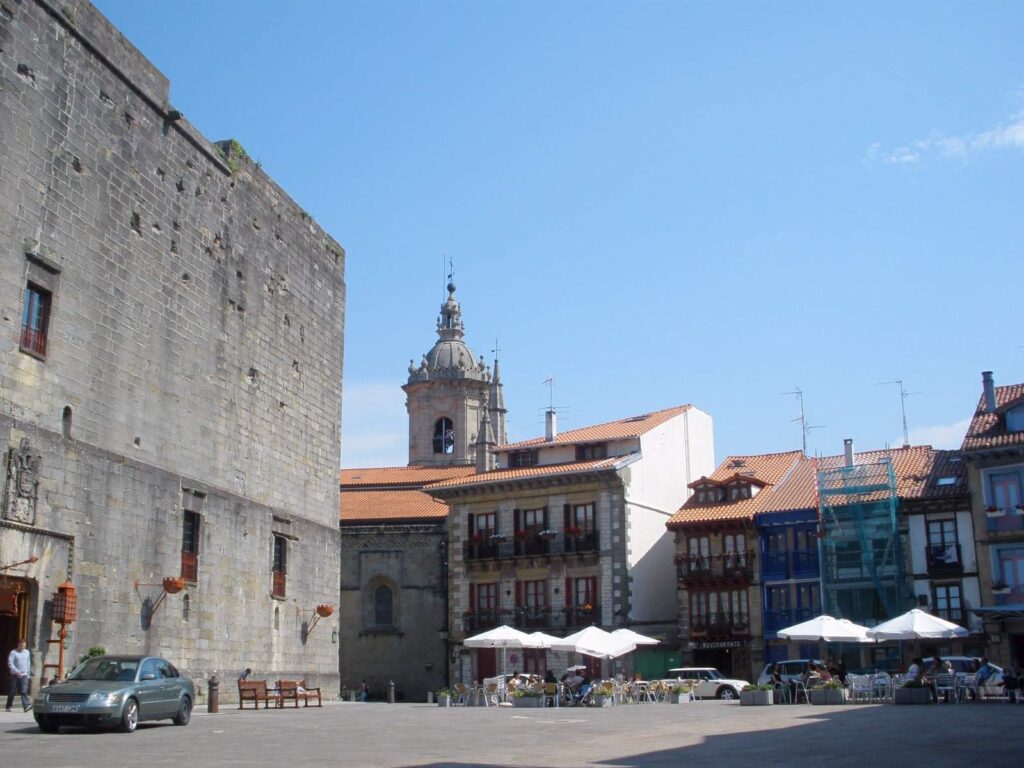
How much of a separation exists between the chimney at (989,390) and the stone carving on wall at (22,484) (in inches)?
1301

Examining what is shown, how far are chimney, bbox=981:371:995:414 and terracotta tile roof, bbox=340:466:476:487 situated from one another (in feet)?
91.7

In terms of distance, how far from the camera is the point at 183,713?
786 inches

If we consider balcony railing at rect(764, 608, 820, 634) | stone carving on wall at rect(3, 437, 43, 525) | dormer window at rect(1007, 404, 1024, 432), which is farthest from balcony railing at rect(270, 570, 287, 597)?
dormer window at rect(1007, 404, 1024, 432)

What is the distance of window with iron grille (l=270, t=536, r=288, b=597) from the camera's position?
3238 cm

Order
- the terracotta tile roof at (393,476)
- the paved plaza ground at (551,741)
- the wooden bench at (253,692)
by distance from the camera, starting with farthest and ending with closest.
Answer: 1. the terracotta tile roof at (393,476)
2. the wooden bench at (253,692)
3. the paved plaza ground at (551,741)

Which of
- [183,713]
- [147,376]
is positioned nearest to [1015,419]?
[147,376]

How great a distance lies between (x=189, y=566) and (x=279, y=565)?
524 cm

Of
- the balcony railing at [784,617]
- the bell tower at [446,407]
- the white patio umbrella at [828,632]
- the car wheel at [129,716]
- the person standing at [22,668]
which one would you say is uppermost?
the bell tower at [446,407]

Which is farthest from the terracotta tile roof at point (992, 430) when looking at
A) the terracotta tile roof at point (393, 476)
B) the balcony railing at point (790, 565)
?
the terracotta tile roof at point (393, 476)

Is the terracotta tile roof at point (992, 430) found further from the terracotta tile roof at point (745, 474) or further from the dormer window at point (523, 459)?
the dormer window at point (523, 459)

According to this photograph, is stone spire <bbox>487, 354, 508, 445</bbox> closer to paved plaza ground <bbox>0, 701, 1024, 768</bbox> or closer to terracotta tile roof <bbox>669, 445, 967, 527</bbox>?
terracotta tile roof <bbox>669, 445, 967, 527</bbox>

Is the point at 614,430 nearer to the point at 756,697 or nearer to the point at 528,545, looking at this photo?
the point at 528,545

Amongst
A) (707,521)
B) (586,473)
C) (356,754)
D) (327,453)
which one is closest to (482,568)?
(586,473)

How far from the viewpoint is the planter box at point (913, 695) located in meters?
27.0
